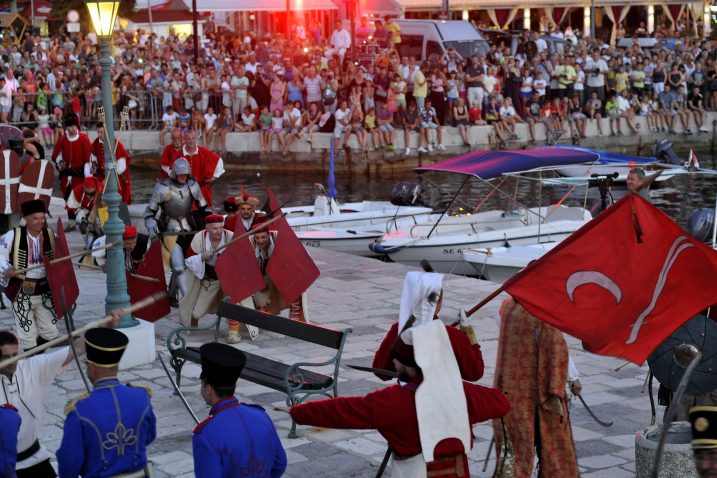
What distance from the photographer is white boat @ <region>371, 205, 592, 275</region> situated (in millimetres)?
19422

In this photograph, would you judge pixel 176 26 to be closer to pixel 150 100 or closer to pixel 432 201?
pixel 150 100

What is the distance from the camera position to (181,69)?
3150 cm

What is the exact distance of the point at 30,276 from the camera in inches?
396

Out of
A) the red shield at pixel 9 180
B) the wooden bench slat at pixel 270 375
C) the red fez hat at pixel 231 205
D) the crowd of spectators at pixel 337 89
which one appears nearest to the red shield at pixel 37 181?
the red shield at pixel 9 180

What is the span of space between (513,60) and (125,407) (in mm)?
26638

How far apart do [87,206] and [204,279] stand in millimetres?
5133

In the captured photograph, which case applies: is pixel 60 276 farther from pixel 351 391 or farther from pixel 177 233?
pixel 177 233

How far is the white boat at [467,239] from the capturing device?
1942cm

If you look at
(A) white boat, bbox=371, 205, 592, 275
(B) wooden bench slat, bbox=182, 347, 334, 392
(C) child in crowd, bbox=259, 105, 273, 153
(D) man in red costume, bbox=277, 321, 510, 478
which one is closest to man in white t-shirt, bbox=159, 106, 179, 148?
(C) child in crowd, bbox=259, 105, 273, 153

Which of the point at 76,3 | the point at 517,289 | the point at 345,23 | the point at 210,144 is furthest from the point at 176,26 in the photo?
the point at 517,289

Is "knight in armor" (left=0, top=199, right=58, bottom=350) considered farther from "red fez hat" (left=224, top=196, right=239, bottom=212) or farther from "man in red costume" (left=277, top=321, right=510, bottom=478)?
"man in red costume" (left=277, top=321, right=510, bottom=478)

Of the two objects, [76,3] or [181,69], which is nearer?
[181,69]

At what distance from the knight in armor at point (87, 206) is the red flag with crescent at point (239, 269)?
388cm

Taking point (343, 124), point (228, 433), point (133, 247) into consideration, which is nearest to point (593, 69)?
point (343, 124)
